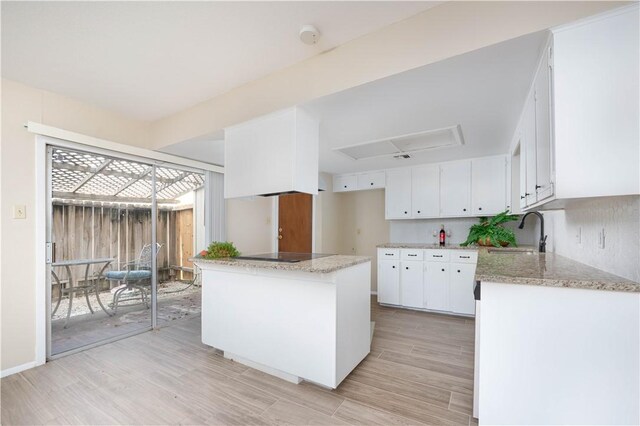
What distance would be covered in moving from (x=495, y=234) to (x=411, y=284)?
1327mm

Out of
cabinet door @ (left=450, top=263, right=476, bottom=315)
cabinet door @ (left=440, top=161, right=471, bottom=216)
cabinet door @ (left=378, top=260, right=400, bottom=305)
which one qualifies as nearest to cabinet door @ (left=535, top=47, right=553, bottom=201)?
cabinet door @ (left=450, top=263, right=476, bottom=315)

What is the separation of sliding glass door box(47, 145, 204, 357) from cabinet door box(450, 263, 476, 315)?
3.62 metres

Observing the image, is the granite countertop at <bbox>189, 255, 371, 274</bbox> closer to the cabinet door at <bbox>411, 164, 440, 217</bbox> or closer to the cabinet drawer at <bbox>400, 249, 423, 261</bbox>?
the cabinet drawer at <bbox>400, 249, 423, 261</bbox>

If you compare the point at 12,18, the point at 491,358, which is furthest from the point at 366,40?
the point at 12,18

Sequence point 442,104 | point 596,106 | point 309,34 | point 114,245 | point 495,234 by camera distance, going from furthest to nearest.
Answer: point 495,234 → point 114,245 → point 442,104 → point 309,34 → point 596,106

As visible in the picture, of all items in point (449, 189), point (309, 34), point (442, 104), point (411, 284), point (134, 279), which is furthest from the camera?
point (449, 189)

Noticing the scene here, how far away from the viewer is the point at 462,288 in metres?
3.84

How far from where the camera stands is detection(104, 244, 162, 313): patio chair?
3.32 m

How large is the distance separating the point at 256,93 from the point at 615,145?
2359 millimetres

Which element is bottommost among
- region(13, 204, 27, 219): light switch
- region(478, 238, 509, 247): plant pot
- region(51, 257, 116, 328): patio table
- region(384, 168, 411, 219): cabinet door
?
region(51, 257, 116, 328): patio table

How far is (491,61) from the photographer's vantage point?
1.70 metres

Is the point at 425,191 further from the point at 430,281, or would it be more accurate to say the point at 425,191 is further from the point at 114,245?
the point at 114,245

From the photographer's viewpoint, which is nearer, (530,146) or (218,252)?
(530,146)

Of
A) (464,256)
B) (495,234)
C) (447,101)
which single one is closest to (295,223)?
(464,256)
